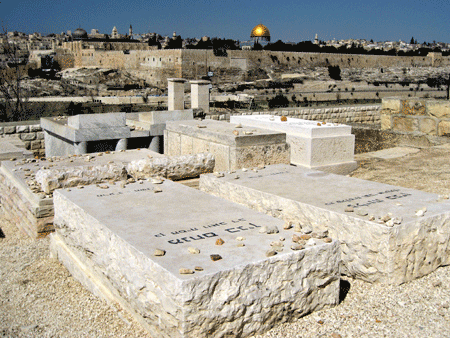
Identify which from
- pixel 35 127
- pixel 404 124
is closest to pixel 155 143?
pixel 35 127

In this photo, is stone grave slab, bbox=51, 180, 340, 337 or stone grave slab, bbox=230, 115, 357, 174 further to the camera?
stone grave slab, bbox=230, 115, 357, 174

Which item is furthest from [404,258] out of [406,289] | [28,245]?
[28,245]

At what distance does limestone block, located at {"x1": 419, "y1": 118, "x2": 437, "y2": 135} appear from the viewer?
8102 mm

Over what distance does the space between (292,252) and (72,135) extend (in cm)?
502

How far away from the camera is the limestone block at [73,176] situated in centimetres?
428

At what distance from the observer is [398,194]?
374 centimetres

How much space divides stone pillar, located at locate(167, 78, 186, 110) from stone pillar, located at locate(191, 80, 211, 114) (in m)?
0.55

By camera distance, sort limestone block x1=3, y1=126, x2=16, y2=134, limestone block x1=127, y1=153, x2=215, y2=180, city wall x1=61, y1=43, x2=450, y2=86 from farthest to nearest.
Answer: city wall x1=61, y1=43, x2=450, y2=86
limestone block x1=3, y1=126, x2=16, y2=134
limestone block x1=127, y1=153, x2=215, y2=180

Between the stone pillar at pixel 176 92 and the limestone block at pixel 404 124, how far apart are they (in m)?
4.25

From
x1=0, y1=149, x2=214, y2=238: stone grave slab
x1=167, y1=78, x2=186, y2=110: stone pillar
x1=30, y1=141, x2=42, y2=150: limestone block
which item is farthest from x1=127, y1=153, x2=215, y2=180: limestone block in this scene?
x1=167, y1=78, x2=186, y2=110: stone pillar

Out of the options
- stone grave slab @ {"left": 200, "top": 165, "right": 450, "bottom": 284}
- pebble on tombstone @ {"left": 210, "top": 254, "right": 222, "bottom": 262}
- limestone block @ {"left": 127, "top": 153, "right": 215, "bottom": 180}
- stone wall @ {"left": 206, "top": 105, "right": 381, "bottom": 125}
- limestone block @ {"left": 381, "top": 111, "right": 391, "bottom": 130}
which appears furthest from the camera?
stone wall @ {"left": 206, "top": 105, "right": 381, "bottom": 125}

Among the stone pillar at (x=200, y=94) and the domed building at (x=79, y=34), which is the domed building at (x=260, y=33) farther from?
the stone pillar at (x=200, y=94)

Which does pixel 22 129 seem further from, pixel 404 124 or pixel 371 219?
pixel 404 124

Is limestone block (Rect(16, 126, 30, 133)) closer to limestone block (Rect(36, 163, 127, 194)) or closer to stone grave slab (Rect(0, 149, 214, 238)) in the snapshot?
stone grave slab (Rect(0, 149, 214, 238))
